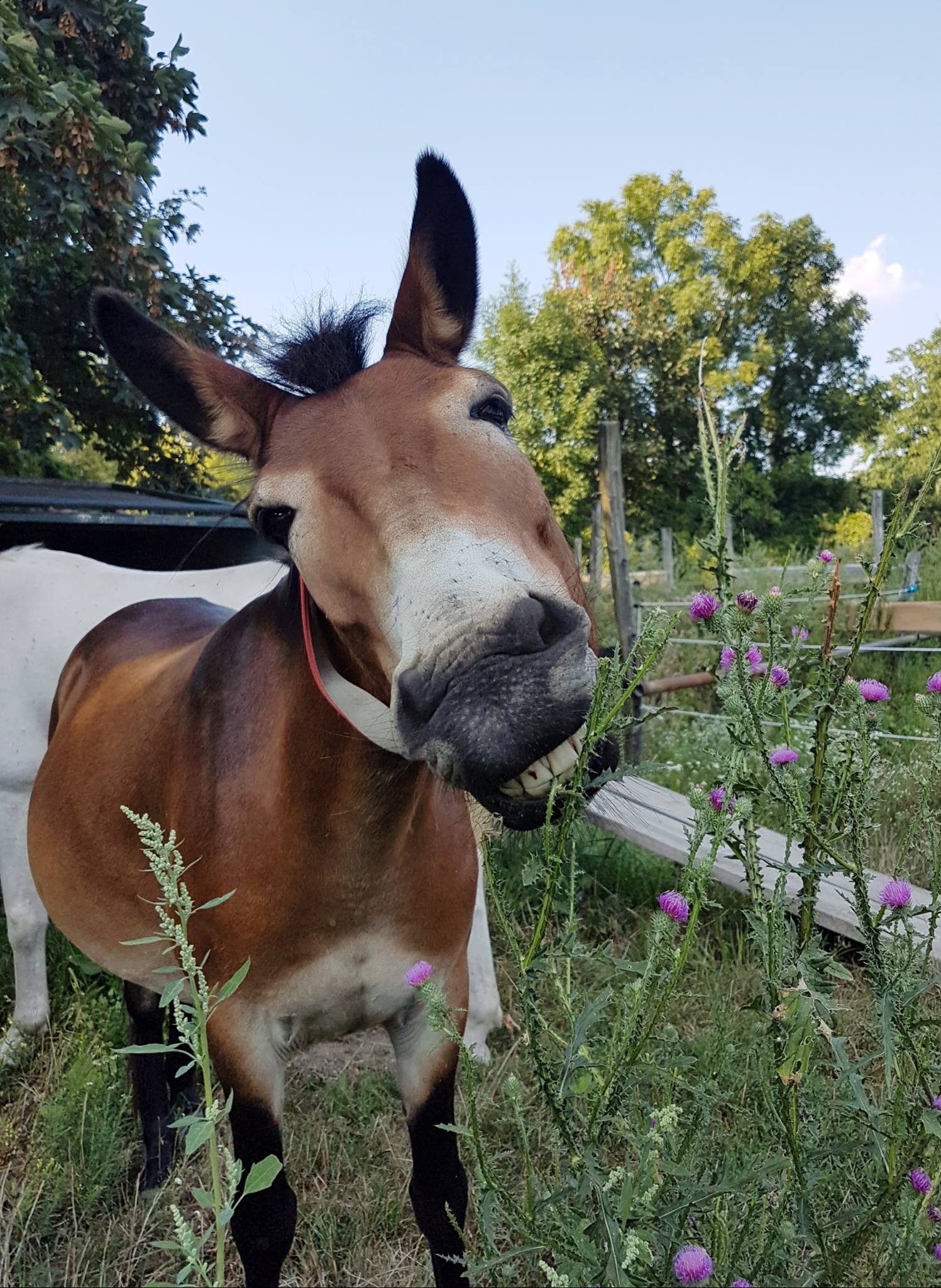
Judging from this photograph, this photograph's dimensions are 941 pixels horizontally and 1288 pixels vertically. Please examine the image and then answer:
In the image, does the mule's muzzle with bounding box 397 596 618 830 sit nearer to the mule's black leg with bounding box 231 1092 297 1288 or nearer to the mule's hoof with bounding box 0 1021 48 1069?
the mule's black leg with bounding box 231 1092 297 1288

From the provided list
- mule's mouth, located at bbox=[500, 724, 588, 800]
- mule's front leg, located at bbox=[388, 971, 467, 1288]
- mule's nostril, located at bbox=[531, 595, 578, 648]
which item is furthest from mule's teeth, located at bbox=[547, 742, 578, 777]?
mule's front leg, located at bbox=[388, 971, 467, 1288]

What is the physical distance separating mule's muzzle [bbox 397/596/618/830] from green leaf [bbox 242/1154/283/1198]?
1.57 feet

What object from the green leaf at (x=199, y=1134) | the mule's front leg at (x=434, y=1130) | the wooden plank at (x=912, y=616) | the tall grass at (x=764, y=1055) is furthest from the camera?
the wooden plank at (x=912, y=616)

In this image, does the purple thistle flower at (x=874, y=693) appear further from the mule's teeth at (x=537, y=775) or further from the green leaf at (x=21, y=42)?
the green leaf at (x=21, y=42)

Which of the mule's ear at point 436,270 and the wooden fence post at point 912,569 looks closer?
the mule's ear at point 436,270

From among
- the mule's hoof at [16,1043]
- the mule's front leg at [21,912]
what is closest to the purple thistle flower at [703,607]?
the mule's front leg at [21,912]

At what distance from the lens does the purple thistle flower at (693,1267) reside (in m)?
0.97

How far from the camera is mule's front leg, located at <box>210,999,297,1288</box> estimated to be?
1.63m

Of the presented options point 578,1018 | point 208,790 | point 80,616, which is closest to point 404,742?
point 578,1018

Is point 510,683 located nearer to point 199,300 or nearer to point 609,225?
point 199,300

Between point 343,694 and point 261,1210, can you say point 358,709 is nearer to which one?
point 343,694

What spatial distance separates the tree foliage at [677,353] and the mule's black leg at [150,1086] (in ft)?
65.5

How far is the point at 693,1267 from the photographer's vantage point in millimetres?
978

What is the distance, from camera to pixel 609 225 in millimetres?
25969
